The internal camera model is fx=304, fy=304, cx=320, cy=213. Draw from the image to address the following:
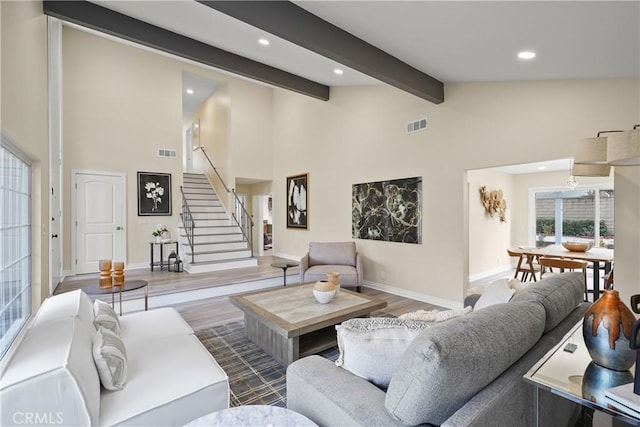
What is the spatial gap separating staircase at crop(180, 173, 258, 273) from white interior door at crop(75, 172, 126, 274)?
1268 millimetres

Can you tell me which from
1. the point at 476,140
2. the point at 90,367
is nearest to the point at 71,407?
the point at 90,367

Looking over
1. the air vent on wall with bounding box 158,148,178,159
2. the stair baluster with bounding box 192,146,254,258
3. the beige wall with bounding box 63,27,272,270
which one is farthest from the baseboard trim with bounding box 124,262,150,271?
the air vent on wall with bounding box 158,148,178,159

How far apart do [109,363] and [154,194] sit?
6.01 metres

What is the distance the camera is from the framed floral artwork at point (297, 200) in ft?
23.5

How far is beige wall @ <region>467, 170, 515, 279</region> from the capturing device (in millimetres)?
6309

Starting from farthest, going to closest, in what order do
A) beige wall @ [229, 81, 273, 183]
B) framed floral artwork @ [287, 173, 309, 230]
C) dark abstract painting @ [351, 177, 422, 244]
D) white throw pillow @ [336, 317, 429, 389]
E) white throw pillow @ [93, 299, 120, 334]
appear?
beige wall @ [229, 81, 273, 183], framed floral artwork @ [287, 173, 309, 230], dark abstract painting @ [351, 177, 422, 244], white throw pillow @ [93, 299, 120, 334], white throw pillow @ [336, 317, 429, 389]

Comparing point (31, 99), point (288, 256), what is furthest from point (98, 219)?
point (288, 256)

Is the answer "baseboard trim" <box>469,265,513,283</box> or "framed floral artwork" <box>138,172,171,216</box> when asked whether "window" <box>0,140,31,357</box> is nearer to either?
"framed floral artwork" <box>138,172,171,216</box>

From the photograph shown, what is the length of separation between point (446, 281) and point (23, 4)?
5652 mm

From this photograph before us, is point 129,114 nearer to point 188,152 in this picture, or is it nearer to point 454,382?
point 188,152

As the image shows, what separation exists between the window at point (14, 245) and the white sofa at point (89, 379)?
1.93 ft

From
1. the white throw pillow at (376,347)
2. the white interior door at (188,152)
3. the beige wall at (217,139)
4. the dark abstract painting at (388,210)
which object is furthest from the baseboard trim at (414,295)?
the white interior door at (188,152)

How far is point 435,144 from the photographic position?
4.63m

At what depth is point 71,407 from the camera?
1295mm
